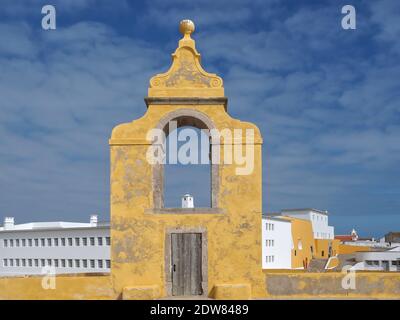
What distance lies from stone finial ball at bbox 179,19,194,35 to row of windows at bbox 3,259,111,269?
4493 cm

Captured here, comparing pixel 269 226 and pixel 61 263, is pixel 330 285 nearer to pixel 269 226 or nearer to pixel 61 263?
pixel 269 226

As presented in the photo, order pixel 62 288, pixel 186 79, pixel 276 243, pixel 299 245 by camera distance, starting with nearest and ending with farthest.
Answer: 1. pixel 62 288
2. pixel 186 79
3. pixel 276 243
4. pixel 299 245

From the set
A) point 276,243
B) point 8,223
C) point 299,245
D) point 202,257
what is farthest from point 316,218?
point 202,257

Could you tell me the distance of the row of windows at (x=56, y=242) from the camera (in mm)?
55812

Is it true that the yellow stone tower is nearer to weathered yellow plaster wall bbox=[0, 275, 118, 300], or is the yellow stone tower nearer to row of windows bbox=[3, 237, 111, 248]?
weathered yellow plaster wall bbox=[0, 275, 118, 300]

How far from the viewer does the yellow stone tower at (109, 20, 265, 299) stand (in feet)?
41.1

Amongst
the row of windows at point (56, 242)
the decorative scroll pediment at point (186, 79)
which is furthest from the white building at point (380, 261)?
the decorative scroll pediment at point (186, 79)

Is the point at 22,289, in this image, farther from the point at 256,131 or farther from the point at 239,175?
the point at 256,131

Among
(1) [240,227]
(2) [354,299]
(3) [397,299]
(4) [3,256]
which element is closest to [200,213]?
(1) [240,227]

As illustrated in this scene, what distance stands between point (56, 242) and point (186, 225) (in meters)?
50.4

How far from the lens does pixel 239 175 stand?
12742mm

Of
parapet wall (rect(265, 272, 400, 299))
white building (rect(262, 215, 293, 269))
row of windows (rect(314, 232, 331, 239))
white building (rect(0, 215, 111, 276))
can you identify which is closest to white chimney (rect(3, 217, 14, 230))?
white building (rect(0, 215, 111, 276))

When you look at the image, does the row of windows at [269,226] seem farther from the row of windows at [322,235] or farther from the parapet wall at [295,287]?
the parapet wall at [295,287]

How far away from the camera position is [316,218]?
87.8 meters
